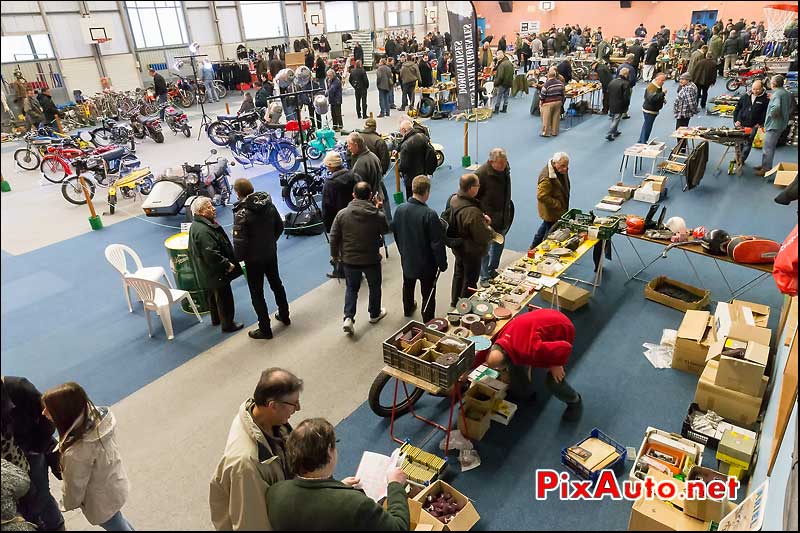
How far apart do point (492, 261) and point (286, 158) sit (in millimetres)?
5587

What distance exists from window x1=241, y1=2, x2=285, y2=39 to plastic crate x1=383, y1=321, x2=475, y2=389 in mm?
17628

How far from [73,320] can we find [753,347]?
6371 mm

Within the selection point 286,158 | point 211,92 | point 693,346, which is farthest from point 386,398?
point 211,92

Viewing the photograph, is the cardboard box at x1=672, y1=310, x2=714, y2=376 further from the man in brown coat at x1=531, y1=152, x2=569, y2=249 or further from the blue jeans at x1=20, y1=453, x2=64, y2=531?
the blue jeans at x1=20, y1=453, x2=64, y2=531

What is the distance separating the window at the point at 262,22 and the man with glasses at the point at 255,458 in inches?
728

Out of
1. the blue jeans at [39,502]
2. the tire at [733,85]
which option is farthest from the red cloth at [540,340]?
the tire at [733,85]

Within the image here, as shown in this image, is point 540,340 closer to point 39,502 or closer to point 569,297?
point 569,297

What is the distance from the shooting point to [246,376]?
180 inches

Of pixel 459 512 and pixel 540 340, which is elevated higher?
pixel 540 340

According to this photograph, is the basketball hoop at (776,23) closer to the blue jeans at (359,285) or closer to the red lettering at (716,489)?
the blue jeans at (359,285)

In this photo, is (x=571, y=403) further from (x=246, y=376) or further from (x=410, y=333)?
(x=246, y=376)

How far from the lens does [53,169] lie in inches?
376

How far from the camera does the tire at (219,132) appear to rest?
35.4 ft

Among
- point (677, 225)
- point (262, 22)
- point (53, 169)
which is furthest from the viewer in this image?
point (262, 22)
